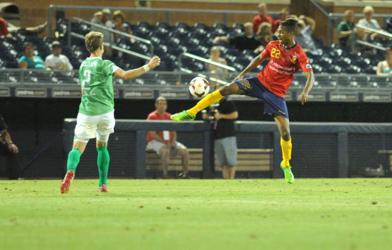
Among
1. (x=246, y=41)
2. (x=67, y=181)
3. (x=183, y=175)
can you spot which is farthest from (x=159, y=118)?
(x=67, y=181)

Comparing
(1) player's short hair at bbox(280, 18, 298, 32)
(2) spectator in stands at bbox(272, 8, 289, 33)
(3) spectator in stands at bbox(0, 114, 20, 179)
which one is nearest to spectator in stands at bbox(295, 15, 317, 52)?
(2) spectator in stands at bbox(272, 8, 289, 33)

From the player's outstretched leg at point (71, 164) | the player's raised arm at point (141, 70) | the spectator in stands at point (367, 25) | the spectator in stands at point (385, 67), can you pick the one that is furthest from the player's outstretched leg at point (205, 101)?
the spectator in stands at point (367, 25)

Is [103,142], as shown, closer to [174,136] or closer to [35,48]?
[174,136]

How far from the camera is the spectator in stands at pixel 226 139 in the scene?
20062 mm

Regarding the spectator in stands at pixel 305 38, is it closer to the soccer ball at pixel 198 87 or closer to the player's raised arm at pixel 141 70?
the soccer ball at pixel 198 87

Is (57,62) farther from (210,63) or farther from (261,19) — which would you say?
(261,19)

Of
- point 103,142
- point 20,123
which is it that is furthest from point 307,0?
point 103,142

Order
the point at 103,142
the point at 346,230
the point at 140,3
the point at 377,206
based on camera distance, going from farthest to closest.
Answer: the point at 140,3 → the point at 103,142 → the point at 377,206 → the point at 346,230

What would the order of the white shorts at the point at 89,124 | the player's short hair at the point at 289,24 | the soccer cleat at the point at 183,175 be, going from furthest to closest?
1. the soccer cleat at the point at 183,175
2. the player's short hair at the point at 289,24
3. the white shorts at the point at 89,124

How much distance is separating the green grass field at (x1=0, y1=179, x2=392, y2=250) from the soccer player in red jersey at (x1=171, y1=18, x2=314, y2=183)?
1134 mm

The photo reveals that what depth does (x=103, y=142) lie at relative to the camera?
13.6 metres

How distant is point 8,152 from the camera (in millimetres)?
19984

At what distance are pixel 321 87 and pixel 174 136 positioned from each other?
372cm

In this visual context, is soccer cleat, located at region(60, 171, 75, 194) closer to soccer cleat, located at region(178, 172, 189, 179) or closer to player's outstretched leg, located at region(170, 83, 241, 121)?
player's outstretched leg, located at region(170, 83, 241, 121)
